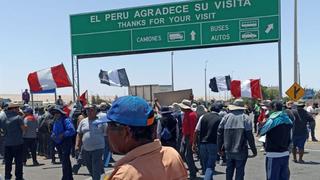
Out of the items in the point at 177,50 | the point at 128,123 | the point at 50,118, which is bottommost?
the point at 50,118

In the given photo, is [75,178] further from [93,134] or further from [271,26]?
[271,26]

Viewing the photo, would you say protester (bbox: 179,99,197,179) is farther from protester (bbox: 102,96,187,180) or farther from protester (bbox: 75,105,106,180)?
protester (bbox: 102,96,187,180)

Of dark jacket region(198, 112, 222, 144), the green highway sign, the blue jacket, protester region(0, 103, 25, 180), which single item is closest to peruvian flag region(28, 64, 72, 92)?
the green highway sign

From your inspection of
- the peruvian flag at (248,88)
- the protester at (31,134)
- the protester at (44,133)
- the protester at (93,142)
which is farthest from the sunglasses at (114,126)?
the peruvian flag at (248,88)

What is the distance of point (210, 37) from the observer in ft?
66.2

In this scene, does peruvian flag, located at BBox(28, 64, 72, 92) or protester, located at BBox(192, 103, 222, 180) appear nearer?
protester, located at BBox(192, 103, 222, 180)

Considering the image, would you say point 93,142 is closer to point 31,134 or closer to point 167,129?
point 167,129

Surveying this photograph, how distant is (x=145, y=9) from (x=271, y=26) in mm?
5236

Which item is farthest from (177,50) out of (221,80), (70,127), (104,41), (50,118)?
(70,127)

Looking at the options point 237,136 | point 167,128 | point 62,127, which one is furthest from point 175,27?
point 237,136

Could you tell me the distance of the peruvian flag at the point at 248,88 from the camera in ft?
75.6

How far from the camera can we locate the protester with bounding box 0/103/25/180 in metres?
10.8

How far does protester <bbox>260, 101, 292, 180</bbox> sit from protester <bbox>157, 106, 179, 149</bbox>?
9.04ft

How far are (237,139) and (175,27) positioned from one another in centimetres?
1215
